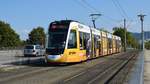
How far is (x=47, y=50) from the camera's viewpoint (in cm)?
3222

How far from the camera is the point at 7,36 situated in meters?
139

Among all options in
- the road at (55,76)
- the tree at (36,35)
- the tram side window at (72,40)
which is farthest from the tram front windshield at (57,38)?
the tree at (36,35)

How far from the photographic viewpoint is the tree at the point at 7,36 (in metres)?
138

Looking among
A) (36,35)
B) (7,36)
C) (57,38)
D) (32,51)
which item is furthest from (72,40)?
(36,35)

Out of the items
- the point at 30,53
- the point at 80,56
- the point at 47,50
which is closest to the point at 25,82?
the point at 47,50

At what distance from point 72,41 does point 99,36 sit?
14.6m

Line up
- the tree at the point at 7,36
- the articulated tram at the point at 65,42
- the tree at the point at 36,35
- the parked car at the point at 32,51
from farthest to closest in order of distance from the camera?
1. the tree at the point at 36,35
2. the tree at the point at 7,36
3. the parked car at the point at 32,51
4. the articulated tram at the point at 65,42

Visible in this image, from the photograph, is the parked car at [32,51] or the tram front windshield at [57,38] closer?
the tram front windshield at [57,38]

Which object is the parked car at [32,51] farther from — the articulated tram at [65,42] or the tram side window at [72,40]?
the tram side window at [72,40]

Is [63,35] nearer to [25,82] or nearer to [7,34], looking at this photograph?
[25,82]

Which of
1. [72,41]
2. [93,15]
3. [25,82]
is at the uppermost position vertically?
[93,15]

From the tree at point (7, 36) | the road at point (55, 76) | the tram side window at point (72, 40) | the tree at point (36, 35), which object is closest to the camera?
the road at point (55, 76)

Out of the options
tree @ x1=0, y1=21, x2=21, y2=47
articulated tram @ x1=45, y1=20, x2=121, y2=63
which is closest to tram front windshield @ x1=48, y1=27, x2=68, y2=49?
articulated tram @ x1=45, y1=20, x2=121, y2=63

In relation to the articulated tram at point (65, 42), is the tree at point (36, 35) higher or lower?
higher
